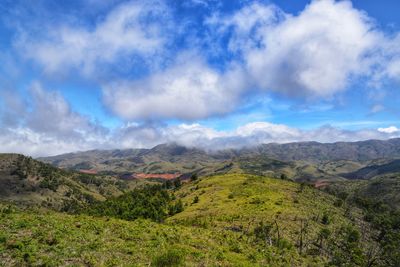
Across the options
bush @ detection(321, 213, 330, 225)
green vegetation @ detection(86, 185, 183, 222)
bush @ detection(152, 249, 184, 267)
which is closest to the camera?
bush @ detection(152, 249, 184, 267)

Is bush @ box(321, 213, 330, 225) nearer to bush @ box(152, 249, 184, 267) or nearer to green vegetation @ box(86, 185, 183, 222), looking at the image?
green vegetation @ box(86, 185, 183, 222)

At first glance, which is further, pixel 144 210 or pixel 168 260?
pixel 144 210

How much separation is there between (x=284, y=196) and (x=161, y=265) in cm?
7795

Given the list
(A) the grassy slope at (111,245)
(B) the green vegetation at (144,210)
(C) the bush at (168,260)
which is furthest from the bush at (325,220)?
(C) the bush at (168,260)

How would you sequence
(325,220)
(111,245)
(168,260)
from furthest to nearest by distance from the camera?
(325,220), (111,245), (168,260)

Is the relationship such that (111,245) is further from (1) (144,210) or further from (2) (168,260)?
(1) (144,210)

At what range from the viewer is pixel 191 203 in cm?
10250

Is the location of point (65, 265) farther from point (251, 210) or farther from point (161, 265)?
point (251, 210)

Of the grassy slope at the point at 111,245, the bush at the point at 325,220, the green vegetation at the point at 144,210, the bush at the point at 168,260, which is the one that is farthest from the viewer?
the green vegetation at the point at 144,210

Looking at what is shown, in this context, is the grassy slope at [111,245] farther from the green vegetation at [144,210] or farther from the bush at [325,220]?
the green vegetation at [144,210]

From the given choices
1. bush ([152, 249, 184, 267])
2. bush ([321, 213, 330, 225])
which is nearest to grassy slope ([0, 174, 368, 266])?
bush ([152, 249, 184, 267])

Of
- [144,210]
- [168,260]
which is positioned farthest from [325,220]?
[168,260]

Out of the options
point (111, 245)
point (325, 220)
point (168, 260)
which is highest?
point (111, 245)

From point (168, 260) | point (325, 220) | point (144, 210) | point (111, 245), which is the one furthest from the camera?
point (144, 210)
